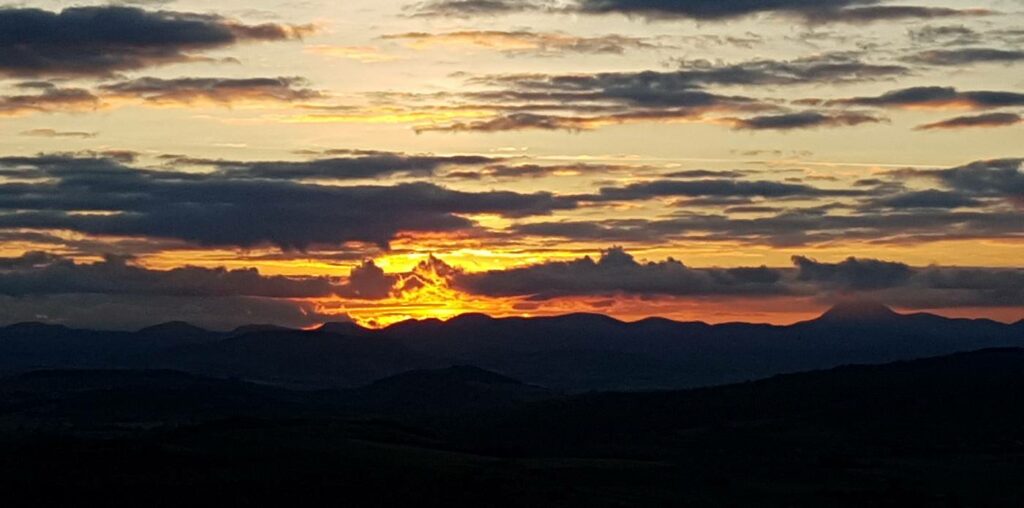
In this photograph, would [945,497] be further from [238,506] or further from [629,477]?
[238,506]

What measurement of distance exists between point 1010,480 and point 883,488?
76.2 feet

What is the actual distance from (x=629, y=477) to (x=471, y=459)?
65.0ft

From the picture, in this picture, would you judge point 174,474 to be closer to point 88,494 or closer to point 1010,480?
point 88,494

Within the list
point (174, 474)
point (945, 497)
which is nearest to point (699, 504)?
point (945, 497)

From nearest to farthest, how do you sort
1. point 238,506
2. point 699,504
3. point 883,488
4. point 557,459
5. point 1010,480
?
point 238,506 < point 699,504 < point 883,488 < point 1010,480 < point 557,459

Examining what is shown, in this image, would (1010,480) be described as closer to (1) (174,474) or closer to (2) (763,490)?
(2) (763,490)

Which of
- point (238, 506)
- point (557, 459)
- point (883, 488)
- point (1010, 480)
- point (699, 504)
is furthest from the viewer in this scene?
point (557, 459)

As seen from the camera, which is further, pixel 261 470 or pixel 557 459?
pixel 557 459

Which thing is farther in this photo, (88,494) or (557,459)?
(557,459)

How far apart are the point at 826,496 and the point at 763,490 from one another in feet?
31.3

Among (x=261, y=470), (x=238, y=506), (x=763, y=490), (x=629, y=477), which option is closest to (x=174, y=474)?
(x=261, y=470)

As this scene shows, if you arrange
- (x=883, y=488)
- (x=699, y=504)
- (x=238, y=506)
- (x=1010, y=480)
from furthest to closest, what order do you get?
1. (x=1010, y=480)
2. (x=883, y=488)
3. (x=699, y=504)
4. (x=238, y=506)

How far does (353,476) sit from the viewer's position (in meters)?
150

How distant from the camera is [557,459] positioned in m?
191
